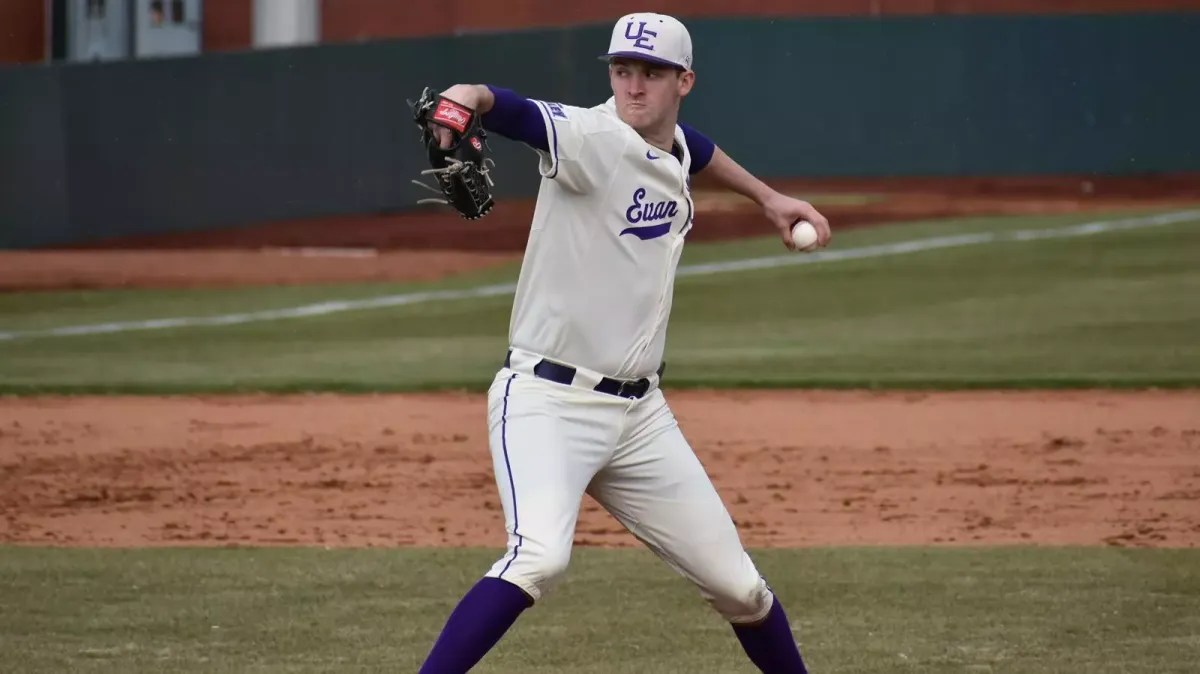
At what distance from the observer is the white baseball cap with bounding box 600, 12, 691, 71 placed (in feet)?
14.1

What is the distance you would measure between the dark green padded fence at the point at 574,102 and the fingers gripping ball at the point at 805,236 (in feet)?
45.7

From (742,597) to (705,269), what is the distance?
1273 cm

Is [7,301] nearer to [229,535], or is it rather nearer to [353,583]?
[229,535]

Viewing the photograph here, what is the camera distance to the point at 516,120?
4.10 metres

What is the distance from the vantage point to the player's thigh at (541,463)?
410 centimetres

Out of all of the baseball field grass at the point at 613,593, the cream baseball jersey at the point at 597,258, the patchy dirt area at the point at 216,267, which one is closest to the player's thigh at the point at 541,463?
the cream baseball jersey at the point at 597,258

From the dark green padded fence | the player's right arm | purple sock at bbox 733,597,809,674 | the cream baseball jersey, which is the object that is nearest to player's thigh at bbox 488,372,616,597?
the cream baseball jersey

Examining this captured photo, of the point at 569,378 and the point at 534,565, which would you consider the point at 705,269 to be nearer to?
the point at 569,378

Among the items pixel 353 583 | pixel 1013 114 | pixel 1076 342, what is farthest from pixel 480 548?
pixel 1013 114

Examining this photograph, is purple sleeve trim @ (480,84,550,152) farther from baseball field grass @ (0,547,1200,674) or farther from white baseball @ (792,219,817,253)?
baseball field grass @ (0,547,1200,674)

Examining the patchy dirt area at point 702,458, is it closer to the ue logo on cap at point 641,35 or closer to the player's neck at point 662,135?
the player's neck at point 662,135

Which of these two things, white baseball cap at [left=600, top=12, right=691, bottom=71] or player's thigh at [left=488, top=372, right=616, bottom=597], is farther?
white baseball cap at [left=600, top=12, right=691, bottom=71]

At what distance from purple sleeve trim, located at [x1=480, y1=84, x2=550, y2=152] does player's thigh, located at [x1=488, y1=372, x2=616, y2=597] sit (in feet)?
2.04

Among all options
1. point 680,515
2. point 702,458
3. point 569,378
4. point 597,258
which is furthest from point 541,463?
point 702,458
